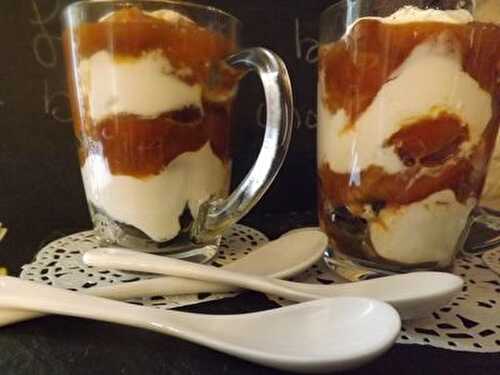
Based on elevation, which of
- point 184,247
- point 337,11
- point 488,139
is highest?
point 337,11

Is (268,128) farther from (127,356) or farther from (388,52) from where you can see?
(127,356)

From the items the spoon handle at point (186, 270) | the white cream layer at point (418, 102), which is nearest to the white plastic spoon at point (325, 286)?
the spoon handle at point (186, 270)

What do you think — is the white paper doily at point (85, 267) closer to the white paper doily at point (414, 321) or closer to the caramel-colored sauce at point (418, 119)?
the white paper doily at point (414, 321)

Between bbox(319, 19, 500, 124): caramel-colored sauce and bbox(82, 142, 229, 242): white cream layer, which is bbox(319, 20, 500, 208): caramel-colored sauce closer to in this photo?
bbox(319, 19, 500, 124): caramel-colored sauce

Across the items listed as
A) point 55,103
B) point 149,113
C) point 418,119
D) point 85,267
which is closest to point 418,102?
point 418,119

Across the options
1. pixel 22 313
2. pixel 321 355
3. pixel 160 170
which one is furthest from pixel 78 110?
pixel 321 355

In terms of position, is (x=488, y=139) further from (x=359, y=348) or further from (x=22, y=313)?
(x=22, y=313)

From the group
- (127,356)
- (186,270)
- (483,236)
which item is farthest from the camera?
(483,236)
